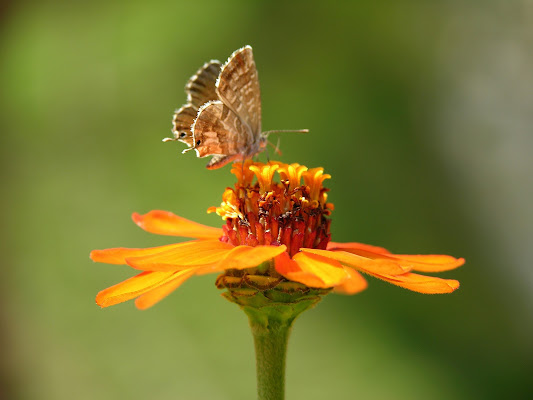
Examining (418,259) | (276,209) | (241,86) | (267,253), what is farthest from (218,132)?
(418,259)

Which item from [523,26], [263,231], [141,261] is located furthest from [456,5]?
[141,261]

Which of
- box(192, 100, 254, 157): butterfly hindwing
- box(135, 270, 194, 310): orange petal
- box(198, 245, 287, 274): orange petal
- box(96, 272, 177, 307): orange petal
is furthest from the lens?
box(192, 100, 254, 157): butterfly hindwing

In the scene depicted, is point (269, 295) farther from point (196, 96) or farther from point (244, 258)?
point (196, 96)

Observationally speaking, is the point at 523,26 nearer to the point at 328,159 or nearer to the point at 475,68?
the point at 475,68

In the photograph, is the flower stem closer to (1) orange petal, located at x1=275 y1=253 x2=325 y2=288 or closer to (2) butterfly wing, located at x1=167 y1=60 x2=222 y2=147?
(1) orange petal, located at x1=275 y1=253 x2=325 y2=288

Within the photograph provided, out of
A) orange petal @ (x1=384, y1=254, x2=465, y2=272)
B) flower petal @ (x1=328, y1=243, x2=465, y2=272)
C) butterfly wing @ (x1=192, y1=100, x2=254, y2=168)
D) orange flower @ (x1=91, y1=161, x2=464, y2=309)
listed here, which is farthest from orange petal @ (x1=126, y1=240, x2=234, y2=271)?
orange petal @ (x1=384, y1=254, x2=465, y2=272)

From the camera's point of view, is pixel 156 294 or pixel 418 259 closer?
pixel 156 294

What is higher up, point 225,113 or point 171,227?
point 225,113
